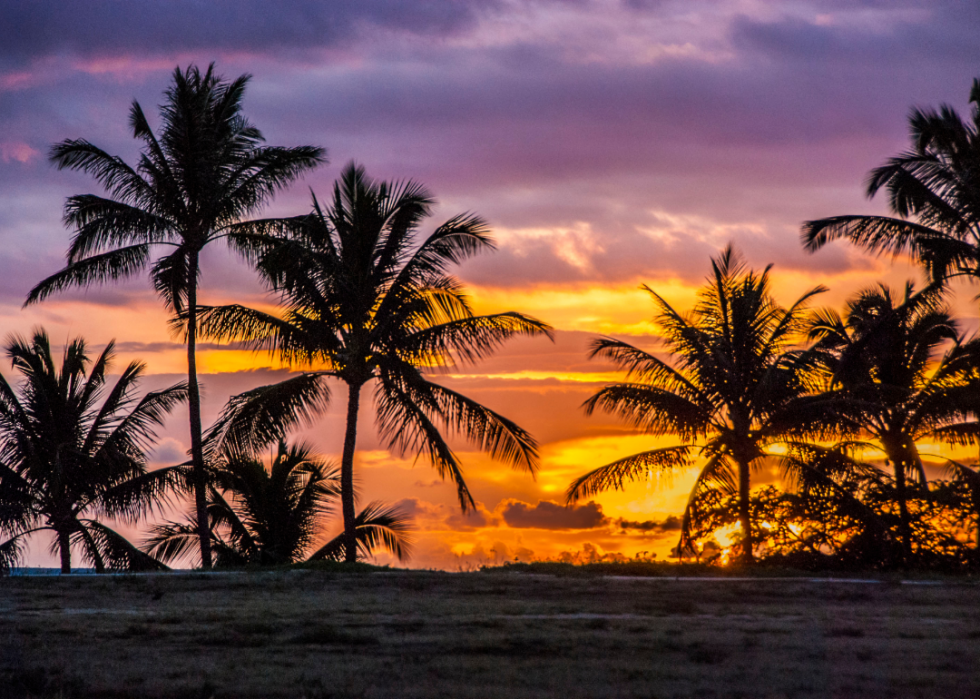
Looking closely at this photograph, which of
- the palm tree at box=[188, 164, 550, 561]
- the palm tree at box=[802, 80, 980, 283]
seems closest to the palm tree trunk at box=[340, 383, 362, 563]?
the palm tree at box=[188, 164, 550, 561]

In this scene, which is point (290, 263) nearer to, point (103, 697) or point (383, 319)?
point (383, 319)

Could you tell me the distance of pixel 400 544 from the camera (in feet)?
61.1

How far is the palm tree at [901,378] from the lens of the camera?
712 inches

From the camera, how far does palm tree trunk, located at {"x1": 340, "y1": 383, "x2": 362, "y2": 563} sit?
1781 centimetres

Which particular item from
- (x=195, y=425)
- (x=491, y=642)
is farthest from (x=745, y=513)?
(x=491, y=642)

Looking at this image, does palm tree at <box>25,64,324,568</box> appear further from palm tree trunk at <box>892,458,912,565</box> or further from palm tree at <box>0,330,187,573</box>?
palm tree trunk at <box>892,458,912,565</box>

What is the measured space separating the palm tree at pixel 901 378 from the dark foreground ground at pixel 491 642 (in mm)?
8985

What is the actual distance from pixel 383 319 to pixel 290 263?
80.3 inches

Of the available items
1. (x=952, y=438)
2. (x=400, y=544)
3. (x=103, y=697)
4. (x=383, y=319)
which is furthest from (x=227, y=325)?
(x=952, y=438)

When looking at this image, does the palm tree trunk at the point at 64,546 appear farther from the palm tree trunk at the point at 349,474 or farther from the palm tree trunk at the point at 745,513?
the palm tree trunk at the point at 745,513

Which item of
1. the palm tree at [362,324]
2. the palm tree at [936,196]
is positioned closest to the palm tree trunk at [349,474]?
the palm tree at [362,324]

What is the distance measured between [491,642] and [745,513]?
13.8m

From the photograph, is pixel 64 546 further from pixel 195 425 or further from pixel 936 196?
pixel 936 196

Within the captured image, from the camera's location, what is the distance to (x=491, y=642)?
6.23 meters
